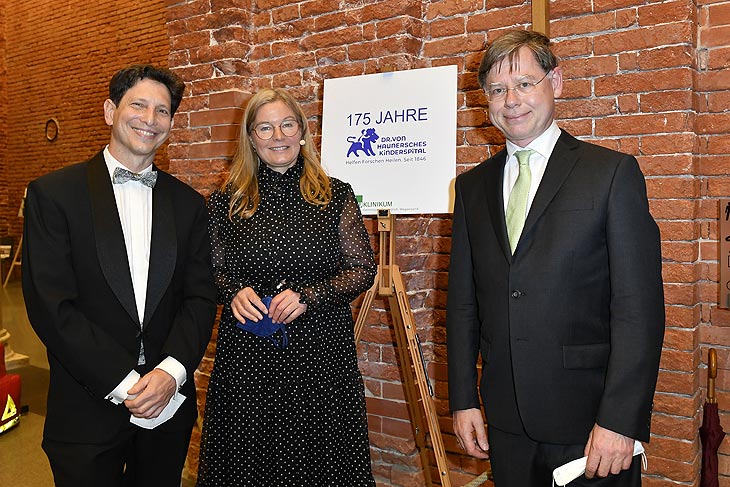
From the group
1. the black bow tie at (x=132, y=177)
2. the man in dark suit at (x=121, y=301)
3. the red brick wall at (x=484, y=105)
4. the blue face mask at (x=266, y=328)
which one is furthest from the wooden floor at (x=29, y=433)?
the black bow tie at (x=132, y=177)

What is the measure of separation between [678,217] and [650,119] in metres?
0.41

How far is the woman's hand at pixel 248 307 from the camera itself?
2.13m

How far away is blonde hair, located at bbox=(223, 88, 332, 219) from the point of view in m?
2.29

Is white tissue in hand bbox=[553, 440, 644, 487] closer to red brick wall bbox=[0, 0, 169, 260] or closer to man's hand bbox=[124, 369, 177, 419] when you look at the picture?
man's hand bbox=[124, 369, 177, 419]

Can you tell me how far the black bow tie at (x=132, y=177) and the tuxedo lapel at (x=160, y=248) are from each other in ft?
0.13

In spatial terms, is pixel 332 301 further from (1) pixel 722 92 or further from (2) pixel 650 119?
(1) pixel 722 92

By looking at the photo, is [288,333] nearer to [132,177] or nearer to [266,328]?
[266,328]

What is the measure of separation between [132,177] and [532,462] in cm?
142

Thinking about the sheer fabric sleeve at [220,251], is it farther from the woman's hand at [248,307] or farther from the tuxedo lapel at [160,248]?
the tuxedo lapel at [160,248]

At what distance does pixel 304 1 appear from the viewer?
333cm

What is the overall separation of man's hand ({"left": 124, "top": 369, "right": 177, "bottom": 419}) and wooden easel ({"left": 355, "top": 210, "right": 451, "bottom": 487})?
953mm

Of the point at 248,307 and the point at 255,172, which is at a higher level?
the point at 255,172

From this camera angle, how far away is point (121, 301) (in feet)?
5.99

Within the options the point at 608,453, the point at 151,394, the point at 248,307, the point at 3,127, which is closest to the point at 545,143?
the point at 608,453
